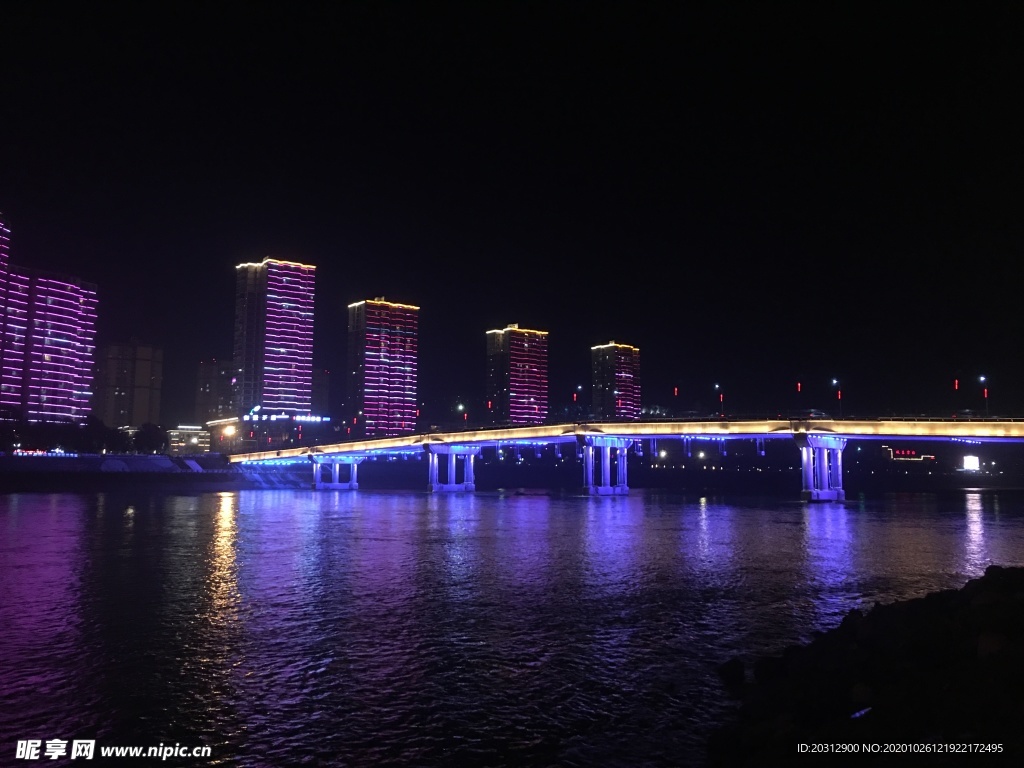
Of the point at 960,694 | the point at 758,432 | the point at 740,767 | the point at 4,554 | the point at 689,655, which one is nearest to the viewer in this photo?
the point at 740,767

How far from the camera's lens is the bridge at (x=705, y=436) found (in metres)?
95.4

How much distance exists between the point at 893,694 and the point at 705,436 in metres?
116

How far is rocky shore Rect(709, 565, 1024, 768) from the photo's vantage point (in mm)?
9320

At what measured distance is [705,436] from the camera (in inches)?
4882

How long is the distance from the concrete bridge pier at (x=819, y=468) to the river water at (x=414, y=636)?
5851 cm

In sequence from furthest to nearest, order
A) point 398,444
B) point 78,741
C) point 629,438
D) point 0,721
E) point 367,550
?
1. point 398,444
2. point 629,438
3. point 367,550
4. point 0,721
5. point 78,741

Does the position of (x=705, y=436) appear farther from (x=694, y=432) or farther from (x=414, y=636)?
(x=414, y=636)

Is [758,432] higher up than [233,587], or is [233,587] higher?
[758,432]

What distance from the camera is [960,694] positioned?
34.5ft

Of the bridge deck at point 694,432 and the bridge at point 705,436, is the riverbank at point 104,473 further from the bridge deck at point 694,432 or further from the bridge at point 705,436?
the bridge at point 705,436

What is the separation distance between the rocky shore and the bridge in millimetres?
91594

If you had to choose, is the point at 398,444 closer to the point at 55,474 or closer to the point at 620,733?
the point at 55,474

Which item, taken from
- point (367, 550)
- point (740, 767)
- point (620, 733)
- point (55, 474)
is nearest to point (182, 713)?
point (620, 733)

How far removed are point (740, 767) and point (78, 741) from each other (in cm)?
1142
